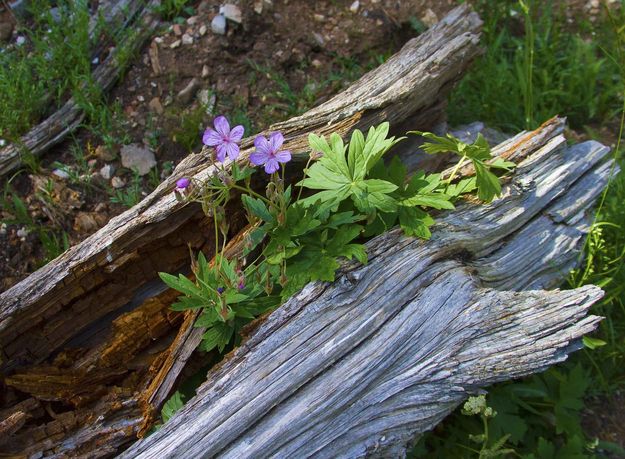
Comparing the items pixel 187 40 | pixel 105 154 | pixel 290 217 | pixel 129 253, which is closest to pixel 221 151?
pixel 290 217

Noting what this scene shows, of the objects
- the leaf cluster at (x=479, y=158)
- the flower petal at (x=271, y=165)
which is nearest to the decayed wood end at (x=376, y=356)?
the leaf cluster at (x=479, y=158)

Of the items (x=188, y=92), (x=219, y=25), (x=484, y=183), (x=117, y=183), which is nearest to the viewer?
(x=484, y=183)

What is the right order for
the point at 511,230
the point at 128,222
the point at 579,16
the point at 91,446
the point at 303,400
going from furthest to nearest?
the point at 579,16, the point at 511,230, the point at 128,222, the point at 91,446, the point at 303,400

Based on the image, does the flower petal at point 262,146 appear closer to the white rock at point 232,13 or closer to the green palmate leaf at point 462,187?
the green palmate leaf at point 462,187

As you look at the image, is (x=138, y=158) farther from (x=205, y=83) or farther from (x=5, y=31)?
(x=5, y=31)

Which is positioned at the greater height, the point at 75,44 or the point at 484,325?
the point at 75,44

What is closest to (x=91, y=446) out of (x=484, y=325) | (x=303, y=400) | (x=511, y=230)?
(x=303, y=400)

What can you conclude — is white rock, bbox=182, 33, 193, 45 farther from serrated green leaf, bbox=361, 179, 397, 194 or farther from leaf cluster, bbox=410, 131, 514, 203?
serrated green leaf, bbox=361, 179, 397, 194

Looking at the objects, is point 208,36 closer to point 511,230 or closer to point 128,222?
point 128,222
